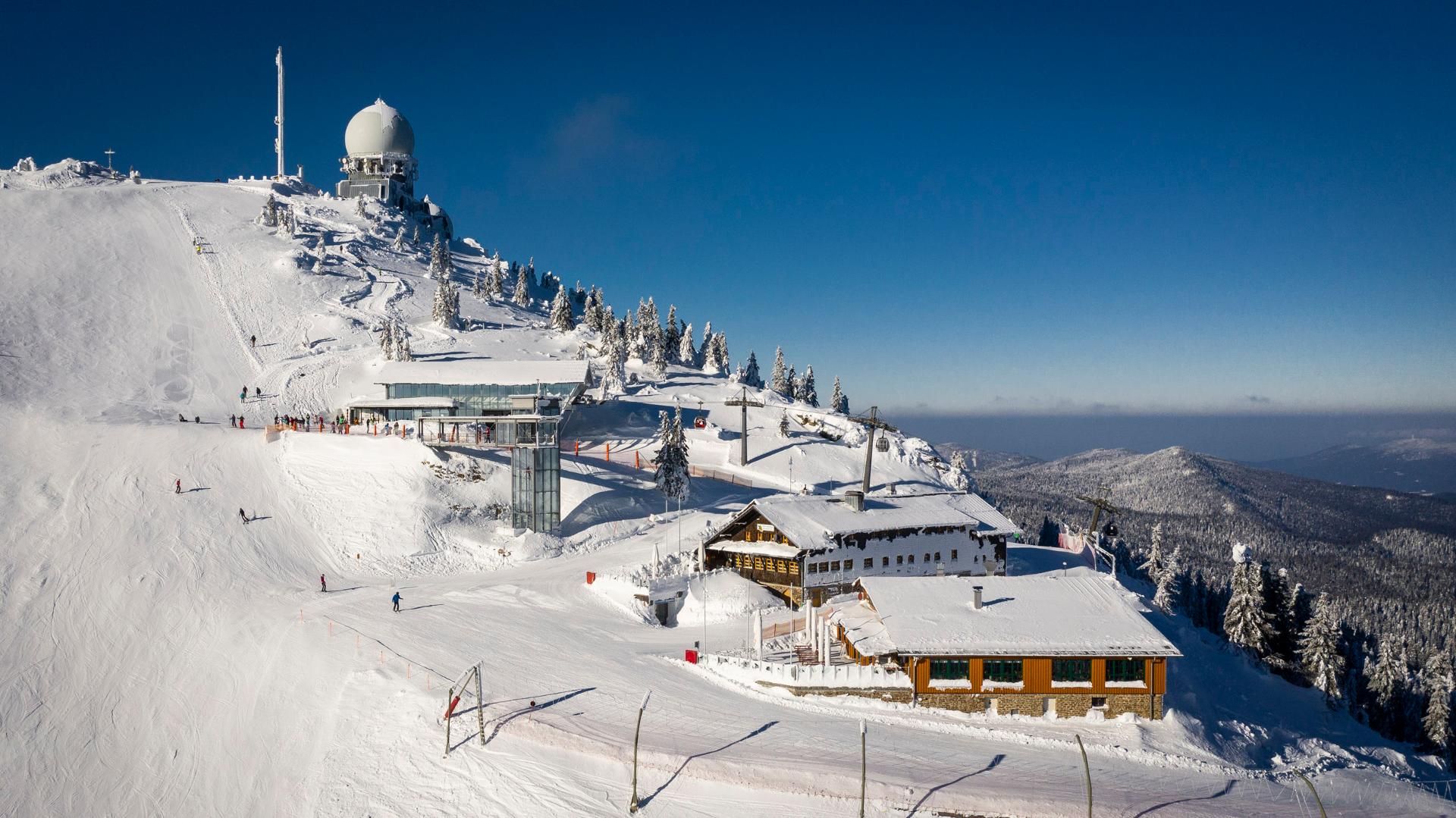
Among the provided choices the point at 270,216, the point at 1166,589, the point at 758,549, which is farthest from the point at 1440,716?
the point at 270,216

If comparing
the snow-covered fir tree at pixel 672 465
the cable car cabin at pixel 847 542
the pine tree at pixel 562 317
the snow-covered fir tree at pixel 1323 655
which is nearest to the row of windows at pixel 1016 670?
the cable car cabin at pixel 847 542

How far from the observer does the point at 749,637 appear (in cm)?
3838

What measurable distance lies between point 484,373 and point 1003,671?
146 ft

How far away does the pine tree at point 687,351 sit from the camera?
11569 cm

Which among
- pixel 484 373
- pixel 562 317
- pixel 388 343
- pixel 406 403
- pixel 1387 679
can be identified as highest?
pixel 562 317

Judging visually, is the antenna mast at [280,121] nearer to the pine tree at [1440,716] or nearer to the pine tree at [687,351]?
the pine tree at [687,351]

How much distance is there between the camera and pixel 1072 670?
3194 cm

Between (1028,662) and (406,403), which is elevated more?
(406,403)

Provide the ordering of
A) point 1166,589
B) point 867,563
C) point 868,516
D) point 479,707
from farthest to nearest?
point 1166,589 < point 868,516 < point 867,563 < point 479,707

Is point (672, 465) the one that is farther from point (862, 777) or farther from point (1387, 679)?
point (1387, 679)

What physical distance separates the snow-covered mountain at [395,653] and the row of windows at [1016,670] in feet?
5.40

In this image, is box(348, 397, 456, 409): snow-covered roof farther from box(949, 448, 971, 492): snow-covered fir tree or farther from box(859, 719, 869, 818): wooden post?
box(949, 448, 971, 492): snow-covered fir tree

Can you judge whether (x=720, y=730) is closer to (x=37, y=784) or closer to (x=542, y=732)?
(x=542, y=732)

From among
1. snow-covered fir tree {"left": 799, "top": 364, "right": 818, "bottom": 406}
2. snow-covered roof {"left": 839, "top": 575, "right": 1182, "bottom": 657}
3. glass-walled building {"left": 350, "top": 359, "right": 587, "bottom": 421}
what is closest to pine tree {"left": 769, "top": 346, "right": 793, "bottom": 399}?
snow-covered fir tree {"left": 799, "top": 364, "right": 818, "bottom": 406}
